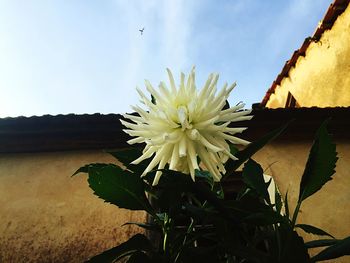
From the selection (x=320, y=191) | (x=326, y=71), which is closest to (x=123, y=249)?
(x=320, y=191)

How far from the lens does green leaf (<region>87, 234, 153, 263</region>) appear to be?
3.44 feet

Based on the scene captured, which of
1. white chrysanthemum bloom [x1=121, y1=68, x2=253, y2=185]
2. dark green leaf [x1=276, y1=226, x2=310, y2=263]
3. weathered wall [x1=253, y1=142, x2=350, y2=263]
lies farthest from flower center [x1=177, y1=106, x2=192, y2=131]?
weathered wall [x1=253, y1=142, x2=350, y2=263]

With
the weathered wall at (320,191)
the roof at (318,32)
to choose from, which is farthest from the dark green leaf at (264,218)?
the roof at (318,32)

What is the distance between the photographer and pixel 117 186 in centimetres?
105

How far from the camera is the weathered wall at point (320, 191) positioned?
9.45 ft

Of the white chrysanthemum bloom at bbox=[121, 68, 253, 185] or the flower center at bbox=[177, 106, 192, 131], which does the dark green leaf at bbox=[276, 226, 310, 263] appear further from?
the flower center at bbox=[177, 106, 192, 131]

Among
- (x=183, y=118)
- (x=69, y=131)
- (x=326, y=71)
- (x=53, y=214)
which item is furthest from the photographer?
(x=326, y=71)

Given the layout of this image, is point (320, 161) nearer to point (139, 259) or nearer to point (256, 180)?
point (256, 180)

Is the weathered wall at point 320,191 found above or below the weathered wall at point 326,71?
below

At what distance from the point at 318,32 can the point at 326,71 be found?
0.77m

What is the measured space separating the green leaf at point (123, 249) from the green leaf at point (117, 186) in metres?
0.13

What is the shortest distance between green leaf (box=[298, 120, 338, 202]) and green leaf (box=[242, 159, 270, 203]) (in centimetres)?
15

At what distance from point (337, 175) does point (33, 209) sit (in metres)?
2.94

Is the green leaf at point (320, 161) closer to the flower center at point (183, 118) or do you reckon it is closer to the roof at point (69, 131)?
the flower center at point (183, 118)
